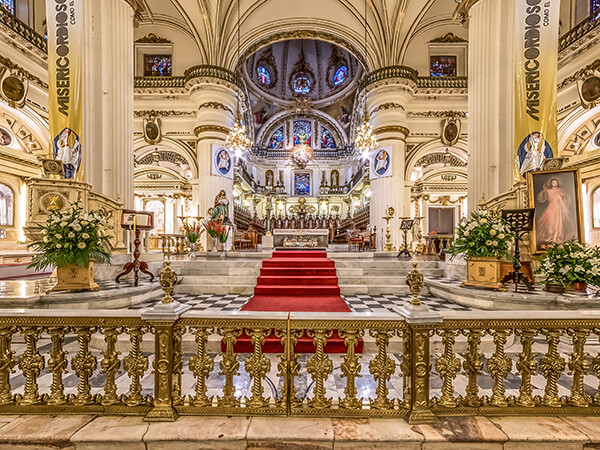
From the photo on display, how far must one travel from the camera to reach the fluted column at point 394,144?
505 inches

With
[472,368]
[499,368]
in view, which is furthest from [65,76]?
[499,368]

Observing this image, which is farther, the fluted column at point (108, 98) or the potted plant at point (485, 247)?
the fluted column at point (108, 98)

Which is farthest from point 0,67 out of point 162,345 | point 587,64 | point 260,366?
point 587,64

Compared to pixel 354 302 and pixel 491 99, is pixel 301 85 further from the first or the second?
pixel 354 302

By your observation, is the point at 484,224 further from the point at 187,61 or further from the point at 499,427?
the point at 187,61

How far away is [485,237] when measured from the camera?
4805mm

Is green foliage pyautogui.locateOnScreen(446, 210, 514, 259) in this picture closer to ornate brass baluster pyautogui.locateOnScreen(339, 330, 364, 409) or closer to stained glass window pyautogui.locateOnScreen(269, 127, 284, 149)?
ornate brass baluster pyautogui.locateOnScreen(339, 330, 364, 409)

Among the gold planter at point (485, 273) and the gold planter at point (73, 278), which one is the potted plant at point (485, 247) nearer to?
the gold planter at point (485, 273)

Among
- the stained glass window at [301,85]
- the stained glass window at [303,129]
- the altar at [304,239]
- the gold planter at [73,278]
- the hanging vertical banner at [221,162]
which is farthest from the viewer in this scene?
the stained glass window at [303,129]

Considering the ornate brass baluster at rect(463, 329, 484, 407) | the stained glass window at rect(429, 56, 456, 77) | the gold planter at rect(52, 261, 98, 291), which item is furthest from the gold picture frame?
the stained glass window at rect(429, 56, 456, 77)

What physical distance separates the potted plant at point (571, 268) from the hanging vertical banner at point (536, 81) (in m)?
2.34

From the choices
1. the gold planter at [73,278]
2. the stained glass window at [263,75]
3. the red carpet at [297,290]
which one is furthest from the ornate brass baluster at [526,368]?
the stained glass window at [263,75]

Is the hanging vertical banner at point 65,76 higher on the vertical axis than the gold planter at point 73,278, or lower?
higher

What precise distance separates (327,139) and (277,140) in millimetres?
→ 4657
